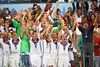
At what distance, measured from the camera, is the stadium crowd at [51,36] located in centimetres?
307

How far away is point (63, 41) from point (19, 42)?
0.52 metres

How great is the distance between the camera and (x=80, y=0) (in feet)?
10.1

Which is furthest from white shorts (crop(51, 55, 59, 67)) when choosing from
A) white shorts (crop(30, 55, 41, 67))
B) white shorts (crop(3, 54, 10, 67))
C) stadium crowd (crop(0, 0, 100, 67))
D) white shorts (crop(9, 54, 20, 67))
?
white shorts (crop(3, 54, 10, 67))

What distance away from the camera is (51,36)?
3150 mm

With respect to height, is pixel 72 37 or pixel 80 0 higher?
pixel 80 0

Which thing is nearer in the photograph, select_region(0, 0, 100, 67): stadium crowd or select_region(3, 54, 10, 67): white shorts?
select_region(0, 0, 100, 67): stadium crowd

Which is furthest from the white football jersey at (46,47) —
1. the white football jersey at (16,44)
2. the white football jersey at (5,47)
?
the white football jersey at (5,47)

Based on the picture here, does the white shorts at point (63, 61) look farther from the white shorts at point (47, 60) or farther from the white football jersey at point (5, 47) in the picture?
the white football jersey at point (5, 47)

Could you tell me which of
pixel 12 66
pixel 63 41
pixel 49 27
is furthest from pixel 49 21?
pixel 12 66

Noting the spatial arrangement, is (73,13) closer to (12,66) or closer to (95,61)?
(95,61)

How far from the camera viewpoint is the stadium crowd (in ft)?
10.1

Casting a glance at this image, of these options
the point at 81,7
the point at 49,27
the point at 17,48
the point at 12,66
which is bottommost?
the point at 12,66

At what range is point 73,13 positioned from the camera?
10.2 ft

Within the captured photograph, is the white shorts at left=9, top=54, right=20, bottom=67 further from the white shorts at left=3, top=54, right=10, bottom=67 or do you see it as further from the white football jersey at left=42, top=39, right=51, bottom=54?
the white football jersey at left=42, top=39, right=51, bottom=54
